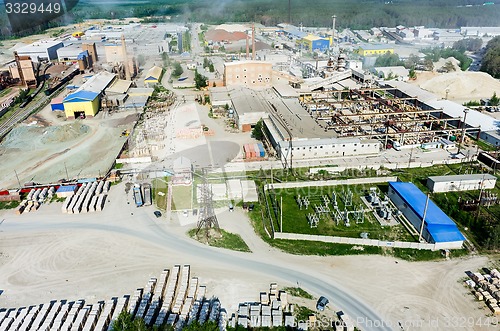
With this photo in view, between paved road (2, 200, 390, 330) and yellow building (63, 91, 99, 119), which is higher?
yellow building (63, 91, 99, 119)

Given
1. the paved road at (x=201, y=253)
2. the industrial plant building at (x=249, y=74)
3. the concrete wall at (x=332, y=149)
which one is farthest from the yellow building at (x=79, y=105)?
the concrete wall at (x=332, y=149)

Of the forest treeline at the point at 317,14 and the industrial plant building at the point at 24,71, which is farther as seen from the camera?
the forest treeline at the point at 317,14

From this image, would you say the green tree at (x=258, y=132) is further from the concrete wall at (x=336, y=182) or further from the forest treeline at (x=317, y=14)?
the forest treeline at (x=317, y=14)

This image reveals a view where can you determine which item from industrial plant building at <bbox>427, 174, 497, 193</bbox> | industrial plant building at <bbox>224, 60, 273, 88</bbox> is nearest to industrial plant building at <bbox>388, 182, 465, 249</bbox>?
industrial plant building at <bbox>427, 174, 497, 193</bbox>

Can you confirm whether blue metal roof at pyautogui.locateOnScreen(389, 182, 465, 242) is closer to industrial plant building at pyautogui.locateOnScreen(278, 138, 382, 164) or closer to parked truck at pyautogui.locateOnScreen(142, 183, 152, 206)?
industrial plant building at pyautogui.locateOnScreen(278, 138, 382, 164)

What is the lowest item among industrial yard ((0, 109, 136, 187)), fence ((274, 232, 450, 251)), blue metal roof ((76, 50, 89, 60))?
fence ((274, 232, 450, 251))

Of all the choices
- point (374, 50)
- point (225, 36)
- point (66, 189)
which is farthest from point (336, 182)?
point (225, 36)

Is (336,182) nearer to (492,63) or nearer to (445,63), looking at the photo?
(492,63)
